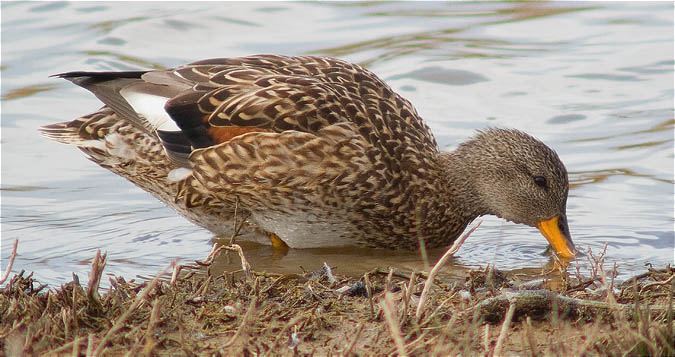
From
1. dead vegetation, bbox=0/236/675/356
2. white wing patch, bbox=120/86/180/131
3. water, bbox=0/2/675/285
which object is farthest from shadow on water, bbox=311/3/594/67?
dead vegetation, bbox=0/236/675/356

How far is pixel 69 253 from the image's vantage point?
25.3ft

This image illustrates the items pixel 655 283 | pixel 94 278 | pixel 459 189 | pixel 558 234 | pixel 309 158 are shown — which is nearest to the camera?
pixel 94 278

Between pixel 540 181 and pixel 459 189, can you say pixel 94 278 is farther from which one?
pixel 540 181

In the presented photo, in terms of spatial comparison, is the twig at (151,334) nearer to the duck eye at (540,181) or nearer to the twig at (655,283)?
the twig at (655,283)

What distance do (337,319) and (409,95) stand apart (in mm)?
6816

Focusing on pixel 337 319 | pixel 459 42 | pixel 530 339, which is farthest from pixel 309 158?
pixel 459 42

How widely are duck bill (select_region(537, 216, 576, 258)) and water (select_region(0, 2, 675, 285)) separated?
0.16m

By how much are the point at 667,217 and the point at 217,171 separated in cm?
355

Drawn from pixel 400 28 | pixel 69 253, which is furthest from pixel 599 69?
pixel 69 253

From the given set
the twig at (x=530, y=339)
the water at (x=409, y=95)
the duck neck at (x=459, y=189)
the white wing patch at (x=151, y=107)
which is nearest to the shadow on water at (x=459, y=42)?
the water at (x=409, y=95)

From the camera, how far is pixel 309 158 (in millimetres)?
7086

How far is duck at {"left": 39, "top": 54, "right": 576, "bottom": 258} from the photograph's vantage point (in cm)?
716

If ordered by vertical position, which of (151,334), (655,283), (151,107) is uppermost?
(151,107)

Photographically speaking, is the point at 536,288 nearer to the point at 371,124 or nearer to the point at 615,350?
the point at 615,350
